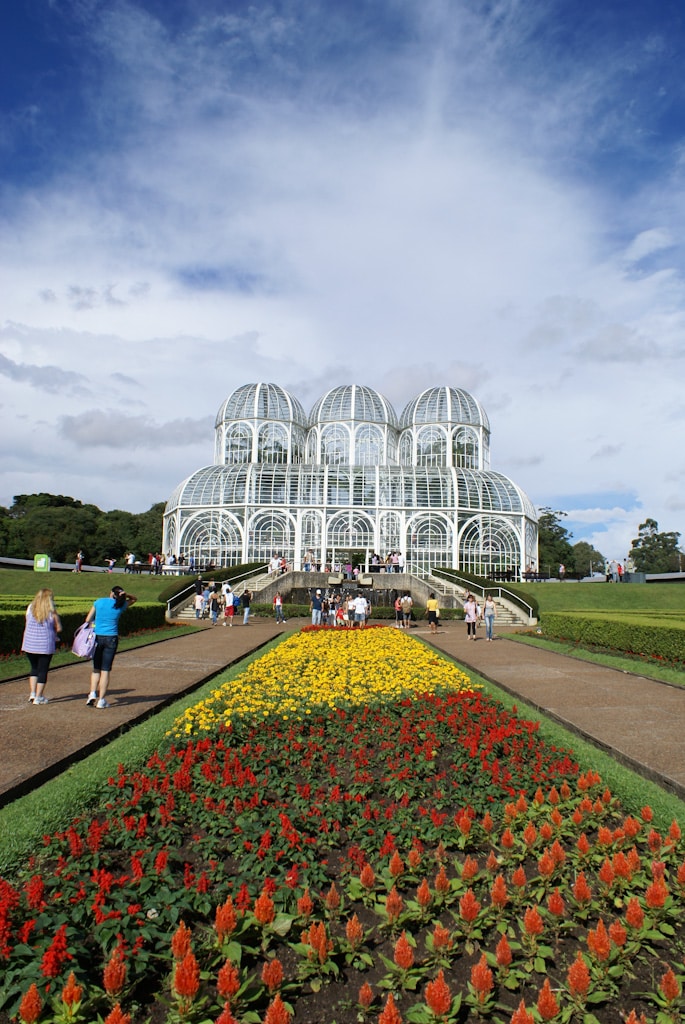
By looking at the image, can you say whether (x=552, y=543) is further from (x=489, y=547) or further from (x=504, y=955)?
(x=504, y=955)

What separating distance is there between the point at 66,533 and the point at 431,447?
33531 millimetres

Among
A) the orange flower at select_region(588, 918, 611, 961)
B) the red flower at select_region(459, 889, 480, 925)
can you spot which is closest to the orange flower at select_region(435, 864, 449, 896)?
the red flower at select_region(459, 889, 480, 925)

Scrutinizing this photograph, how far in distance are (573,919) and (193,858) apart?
7.89 feet

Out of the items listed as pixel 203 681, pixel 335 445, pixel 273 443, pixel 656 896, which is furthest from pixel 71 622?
pixel 335 445

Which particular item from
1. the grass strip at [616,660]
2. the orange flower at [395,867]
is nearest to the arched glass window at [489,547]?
the grass strip at [616,660]

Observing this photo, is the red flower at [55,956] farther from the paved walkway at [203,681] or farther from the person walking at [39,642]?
the person walking at [39,642]

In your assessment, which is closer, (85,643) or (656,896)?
(656,896)

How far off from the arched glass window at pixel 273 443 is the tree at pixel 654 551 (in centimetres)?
5848

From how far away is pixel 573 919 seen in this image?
3918 mm

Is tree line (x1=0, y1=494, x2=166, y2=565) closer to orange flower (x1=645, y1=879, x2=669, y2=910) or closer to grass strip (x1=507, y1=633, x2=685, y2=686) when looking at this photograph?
grass strip (x1=507, y1=633, x2=685, y2=686)

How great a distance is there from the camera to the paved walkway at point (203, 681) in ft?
21.4

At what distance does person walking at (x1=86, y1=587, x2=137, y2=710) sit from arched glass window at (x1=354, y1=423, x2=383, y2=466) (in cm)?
4451

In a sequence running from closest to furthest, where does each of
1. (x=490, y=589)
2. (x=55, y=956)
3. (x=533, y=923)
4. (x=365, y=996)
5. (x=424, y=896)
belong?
(x=365, y=996) → (x=55, y=956) → (x=533, y=923) → (x=424, y=896) → (x=490, y=589)

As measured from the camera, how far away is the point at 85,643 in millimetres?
8922
